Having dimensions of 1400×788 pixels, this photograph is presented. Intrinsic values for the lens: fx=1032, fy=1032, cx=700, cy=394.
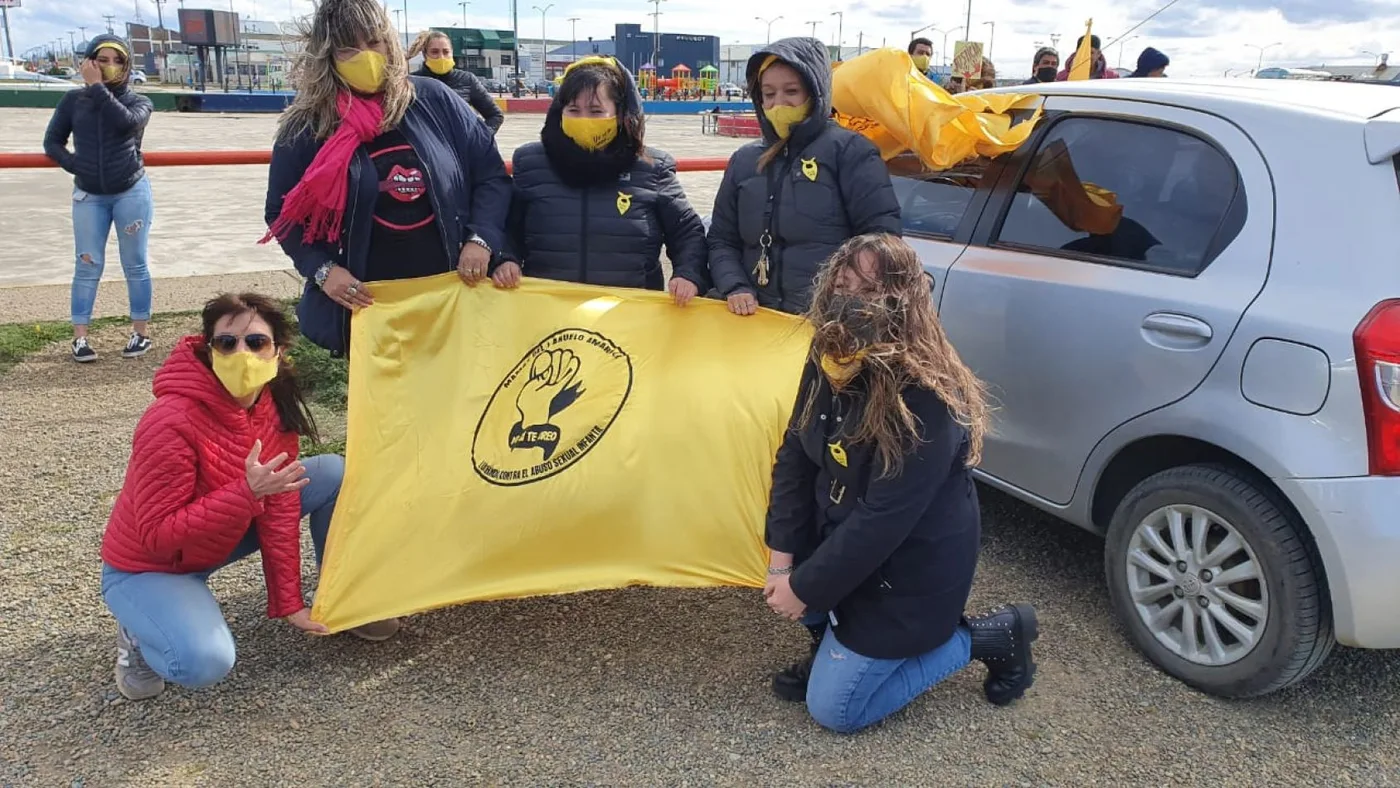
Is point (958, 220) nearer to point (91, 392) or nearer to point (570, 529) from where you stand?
point (570, 529)

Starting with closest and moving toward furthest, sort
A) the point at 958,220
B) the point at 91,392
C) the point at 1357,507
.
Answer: the point at 1357,507 < the point at 958,220 < the point at 91,392

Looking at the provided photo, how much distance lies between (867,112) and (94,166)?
14.6ft

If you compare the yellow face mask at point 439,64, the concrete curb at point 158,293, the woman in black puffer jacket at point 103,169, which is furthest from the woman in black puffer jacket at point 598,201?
the concrete curb at point 158,293

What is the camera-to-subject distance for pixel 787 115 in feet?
11.3

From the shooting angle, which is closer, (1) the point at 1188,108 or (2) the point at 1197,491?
(2) the point at 1197,491

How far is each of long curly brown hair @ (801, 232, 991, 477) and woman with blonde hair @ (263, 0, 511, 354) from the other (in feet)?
4.44

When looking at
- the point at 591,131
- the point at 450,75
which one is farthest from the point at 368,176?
the point at 450,75

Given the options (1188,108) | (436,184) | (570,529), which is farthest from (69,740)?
(1188,108)

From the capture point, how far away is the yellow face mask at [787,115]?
3438 millimetres

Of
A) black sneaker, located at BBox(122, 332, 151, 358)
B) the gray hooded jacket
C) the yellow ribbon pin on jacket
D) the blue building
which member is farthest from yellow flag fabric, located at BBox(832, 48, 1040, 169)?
the blue building

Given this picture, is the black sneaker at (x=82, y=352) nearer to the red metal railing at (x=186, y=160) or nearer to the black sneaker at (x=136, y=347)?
the black sneaker at (x=136, y=347)

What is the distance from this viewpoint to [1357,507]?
8.13 ft

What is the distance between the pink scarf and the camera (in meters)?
3.21

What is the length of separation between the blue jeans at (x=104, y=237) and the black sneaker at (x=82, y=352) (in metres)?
0.11
